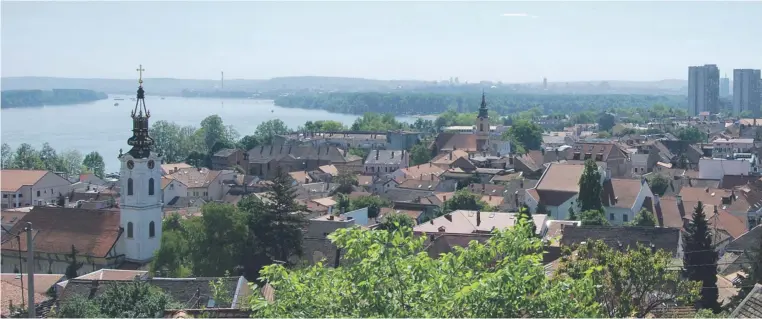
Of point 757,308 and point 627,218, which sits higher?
point 757,308

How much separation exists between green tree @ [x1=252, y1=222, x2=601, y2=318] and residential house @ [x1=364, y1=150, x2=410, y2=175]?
38142 mm

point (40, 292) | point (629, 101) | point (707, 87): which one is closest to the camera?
point (40, 292)

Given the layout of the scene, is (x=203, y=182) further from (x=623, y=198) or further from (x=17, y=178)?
(x=623, y=198)

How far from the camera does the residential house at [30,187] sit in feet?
108

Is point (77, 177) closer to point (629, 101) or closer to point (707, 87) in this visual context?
point (707, 87)

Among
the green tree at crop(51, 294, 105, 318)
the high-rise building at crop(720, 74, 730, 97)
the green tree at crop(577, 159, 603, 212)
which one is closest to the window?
the green tree at crop(51, 294, 105, 318)

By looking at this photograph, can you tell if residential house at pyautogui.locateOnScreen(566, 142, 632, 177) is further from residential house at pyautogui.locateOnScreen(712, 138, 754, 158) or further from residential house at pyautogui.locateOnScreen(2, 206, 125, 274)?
residential house at pyautogui.locateOnScreen(2, 206, 125, 274)

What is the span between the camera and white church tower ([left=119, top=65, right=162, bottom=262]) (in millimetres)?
18359

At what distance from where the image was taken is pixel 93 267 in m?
18.1

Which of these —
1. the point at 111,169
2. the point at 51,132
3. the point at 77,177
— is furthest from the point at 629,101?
the point at 77,177

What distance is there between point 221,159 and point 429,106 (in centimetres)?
10484

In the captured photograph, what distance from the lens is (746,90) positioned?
107 metres

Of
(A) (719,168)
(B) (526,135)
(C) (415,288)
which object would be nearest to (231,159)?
(B) (526,135)

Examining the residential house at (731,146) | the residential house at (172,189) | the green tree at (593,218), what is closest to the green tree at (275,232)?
the green tree at (593,218)
